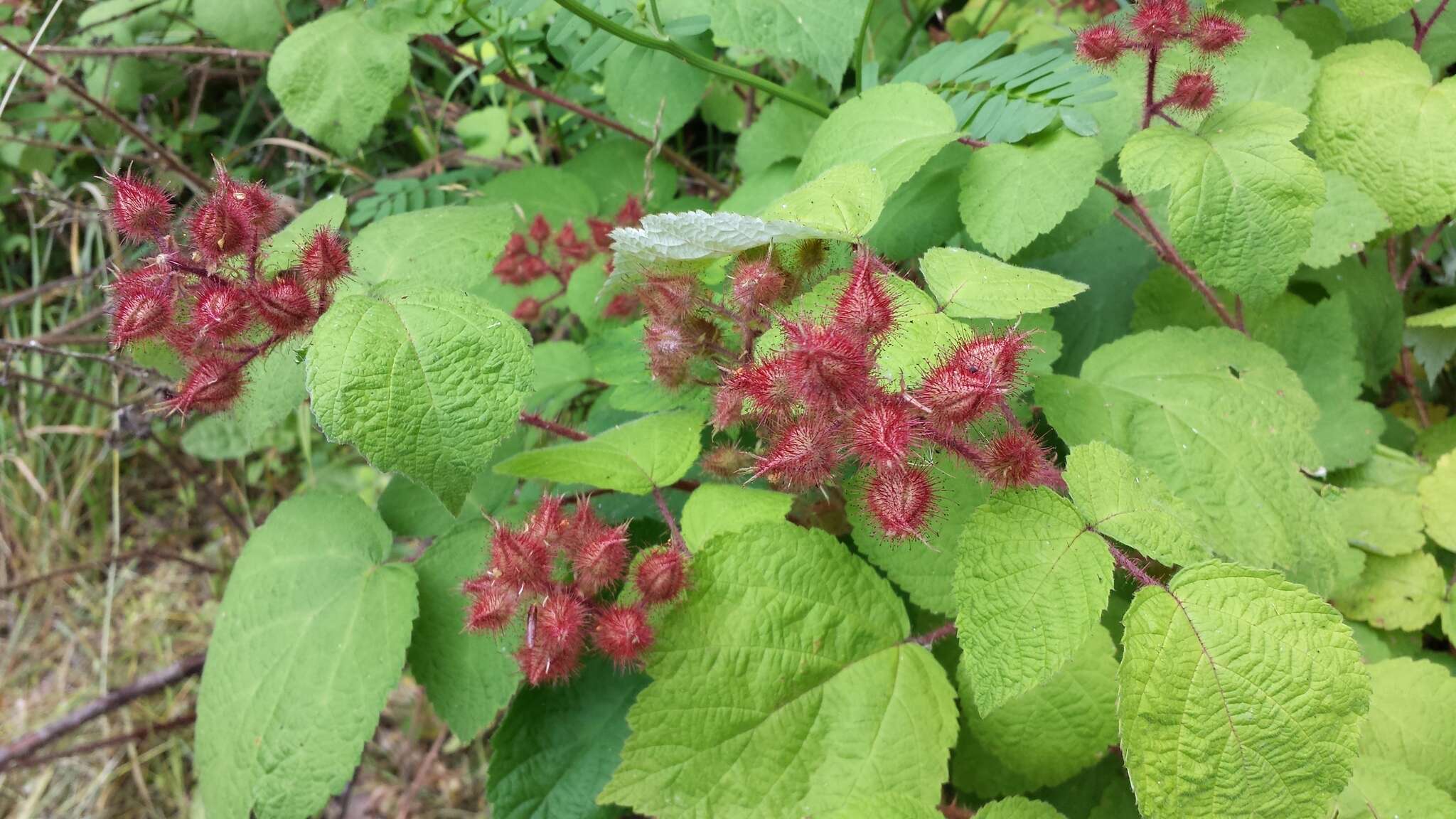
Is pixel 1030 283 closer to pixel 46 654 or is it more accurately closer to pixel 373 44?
pixel 373 44

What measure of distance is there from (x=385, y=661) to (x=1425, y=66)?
2150 mm

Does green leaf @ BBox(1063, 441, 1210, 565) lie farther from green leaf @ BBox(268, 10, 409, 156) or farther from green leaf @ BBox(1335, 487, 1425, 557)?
green leaf @ BBox(268, 10, 409, 156)

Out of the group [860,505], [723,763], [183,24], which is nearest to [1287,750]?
[860,505]

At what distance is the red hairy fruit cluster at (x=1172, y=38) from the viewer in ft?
4.52

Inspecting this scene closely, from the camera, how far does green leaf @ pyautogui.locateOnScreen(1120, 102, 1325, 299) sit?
4.72ft

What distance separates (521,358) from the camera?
4.10ft

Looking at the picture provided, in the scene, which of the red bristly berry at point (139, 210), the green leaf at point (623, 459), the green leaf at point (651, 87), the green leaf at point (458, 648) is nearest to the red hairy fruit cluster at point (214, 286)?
the red bristly berry at point (139, 210)

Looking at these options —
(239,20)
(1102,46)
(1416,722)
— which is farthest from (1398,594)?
(239,20)

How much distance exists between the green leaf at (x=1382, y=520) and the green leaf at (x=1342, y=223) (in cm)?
44

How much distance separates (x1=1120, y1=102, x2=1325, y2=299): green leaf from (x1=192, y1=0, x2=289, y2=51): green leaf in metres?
2.28

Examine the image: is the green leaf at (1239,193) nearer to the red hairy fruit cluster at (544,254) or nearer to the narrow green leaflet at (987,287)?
the narrow green leaflet at (987,287)

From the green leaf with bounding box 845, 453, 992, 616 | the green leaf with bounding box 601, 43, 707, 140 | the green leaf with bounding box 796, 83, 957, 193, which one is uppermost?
the green leaf with bounding box 796, 83, 957, 193

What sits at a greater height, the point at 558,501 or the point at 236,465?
the point at 558,501

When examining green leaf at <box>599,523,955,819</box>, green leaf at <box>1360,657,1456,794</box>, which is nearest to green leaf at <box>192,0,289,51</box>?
green leaf at <box>599,523,955,819</box>
